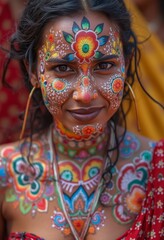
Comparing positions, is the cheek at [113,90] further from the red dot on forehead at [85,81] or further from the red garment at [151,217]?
the red garment at [151,217]

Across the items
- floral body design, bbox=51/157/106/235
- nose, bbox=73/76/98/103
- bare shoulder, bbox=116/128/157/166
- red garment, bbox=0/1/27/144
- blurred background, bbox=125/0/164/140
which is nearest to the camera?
nose, bbox=73/76/98/103

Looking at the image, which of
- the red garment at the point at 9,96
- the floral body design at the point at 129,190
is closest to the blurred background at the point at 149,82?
the red garment at the point at 9,96

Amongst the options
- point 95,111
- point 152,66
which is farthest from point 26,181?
point 152,66

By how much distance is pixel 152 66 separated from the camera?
324 centimetres

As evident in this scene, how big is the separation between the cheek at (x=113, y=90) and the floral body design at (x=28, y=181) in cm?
37

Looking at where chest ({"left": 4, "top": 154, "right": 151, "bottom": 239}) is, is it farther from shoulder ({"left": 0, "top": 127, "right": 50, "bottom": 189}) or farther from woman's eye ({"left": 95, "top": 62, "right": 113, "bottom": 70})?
woman's eye ({"left": 95, "top": 62, "right": 113, "bottom": 70})

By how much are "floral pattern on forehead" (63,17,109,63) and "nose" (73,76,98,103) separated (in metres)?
0.07

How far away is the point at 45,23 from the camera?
184cm

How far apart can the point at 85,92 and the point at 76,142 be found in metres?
0.30

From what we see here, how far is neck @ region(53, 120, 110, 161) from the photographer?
Result: 6.52 feet

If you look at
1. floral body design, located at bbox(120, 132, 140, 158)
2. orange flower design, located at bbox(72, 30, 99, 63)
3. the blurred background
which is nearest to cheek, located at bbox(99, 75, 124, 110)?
orange flower design, located at bbox(72, 30, 99, 63)

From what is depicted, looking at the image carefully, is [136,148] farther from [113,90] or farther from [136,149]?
[113,90]

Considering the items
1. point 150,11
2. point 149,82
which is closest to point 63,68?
point 149,82

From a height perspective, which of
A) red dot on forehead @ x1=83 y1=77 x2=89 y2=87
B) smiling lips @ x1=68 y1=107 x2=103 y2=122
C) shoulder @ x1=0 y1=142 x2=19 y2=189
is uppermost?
red dot on forehead @ x1=83 y1=77 x2=89 y2=87
